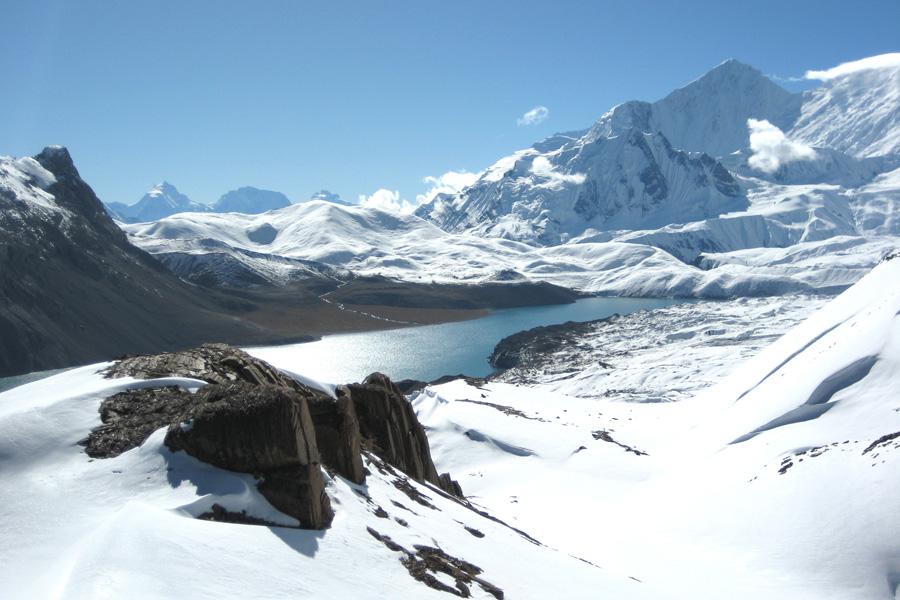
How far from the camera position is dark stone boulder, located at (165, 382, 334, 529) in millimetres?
14469

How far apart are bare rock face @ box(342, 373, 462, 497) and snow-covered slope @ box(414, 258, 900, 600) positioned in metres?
6.10

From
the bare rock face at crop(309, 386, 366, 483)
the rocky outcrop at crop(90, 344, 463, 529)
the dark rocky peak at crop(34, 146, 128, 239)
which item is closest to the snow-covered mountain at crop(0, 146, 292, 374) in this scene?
the dark rocky peak at crop(34, 146, 128, 239)

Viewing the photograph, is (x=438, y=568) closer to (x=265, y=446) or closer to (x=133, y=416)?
(x=265, y=446)

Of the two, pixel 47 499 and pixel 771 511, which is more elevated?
pixel 47 499

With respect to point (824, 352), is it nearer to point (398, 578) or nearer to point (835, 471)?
point (835, 471)

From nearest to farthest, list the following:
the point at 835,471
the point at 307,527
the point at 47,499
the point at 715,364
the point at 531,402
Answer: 1. the point at 47,499
2. the point at 307,527
3. the point at 835,471
4. the point at 531,402
5. the point at 715,364

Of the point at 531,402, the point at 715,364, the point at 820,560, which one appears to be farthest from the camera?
the point at 715,364

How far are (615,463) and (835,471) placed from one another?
16345 mm

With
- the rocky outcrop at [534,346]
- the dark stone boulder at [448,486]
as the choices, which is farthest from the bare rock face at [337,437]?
the rocky outcrop at [534,346]

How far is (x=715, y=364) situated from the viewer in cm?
9262

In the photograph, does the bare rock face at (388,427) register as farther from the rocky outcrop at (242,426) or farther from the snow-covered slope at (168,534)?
the snow-covered slope at (168,534)

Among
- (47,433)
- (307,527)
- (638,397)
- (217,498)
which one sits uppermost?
(47,433)

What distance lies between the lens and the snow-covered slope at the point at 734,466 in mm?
24938

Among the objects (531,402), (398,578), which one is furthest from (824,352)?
(398,578)
